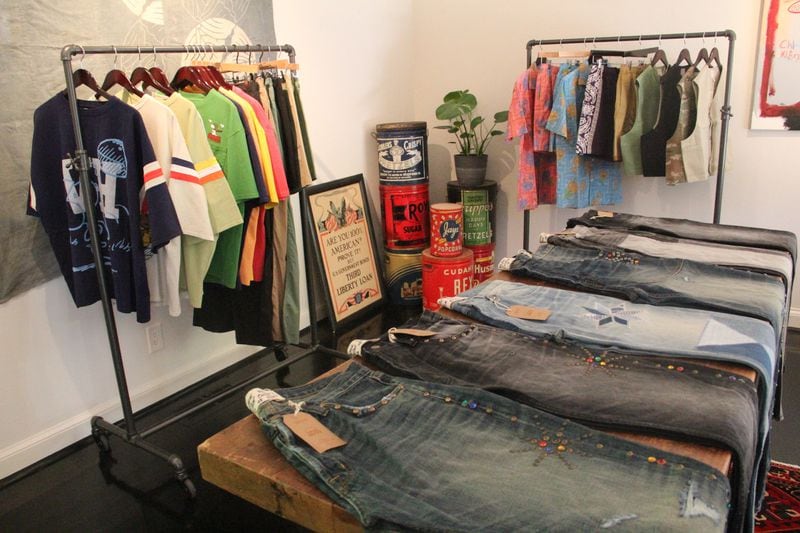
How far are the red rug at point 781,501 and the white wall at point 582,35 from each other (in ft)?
5.46

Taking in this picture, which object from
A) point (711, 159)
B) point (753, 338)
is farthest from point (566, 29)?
point (753, 338)

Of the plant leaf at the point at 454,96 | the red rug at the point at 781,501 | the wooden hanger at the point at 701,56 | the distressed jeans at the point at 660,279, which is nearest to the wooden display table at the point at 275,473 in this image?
the distressed jeans at the point at 660,279

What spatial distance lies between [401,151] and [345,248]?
27.6 inches

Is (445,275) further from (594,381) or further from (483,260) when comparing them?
(594,381)

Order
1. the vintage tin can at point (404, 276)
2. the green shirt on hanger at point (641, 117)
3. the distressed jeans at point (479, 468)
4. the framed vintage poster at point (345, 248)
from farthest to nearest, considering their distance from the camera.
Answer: the vintage tin can at point (404, 276) → the framed vintage poster at point (345, 248) → the green shirt on hanger at point (641, 117) → the distressed jeans at point (479, 468)

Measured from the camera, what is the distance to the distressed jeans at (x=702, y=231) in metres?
2.11

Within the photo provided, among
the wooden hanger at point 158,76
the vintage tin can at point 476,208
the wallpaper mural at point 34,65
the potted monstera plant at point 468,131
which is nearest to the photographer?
the wallpaper mural at point 34,65

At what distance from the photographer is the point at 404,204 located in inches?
156

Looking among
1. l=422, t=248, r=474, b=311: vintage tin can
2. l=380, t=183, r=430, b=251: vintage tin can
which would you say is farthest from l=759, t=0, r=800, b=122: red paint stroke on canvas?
l=380, t=183, r=430, b=251: vintage tin can

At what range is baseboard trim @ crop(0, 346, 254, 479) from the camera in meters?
2.45

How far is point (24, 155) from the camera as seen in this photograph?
7.57 ft

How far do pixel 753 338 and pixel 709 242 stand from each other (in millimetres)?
850

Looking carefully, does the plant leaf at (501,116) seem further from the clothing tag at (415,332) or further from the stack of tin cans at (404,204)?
the clothing tag at (415,332)

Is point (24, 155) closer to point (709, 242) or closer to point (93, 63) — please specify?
point (93, 63)
